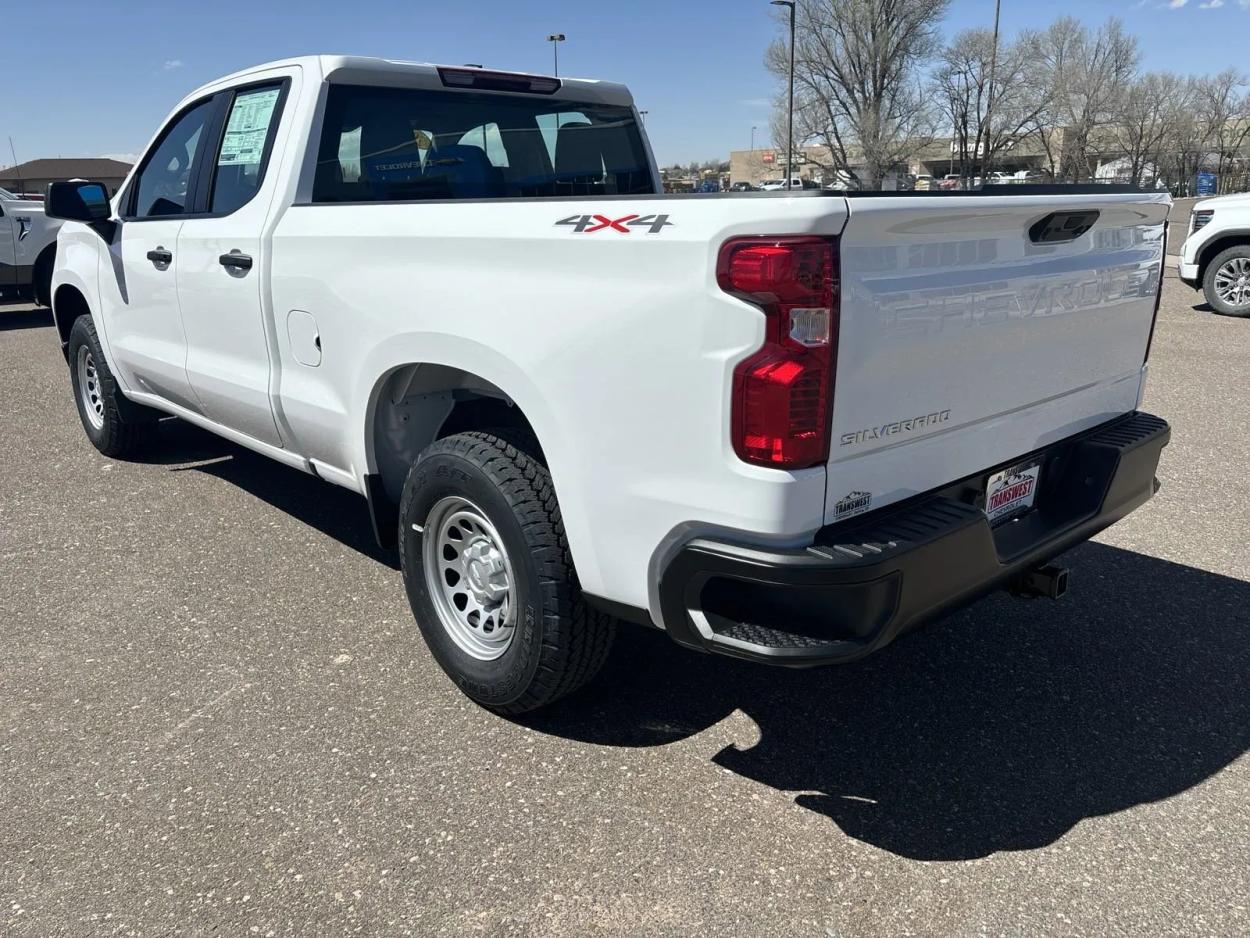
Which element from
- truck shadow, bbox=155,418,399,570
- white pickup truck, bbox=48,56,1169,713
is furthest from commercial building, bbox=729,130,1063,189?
white pickup truck, bbox=48,56,1169,713

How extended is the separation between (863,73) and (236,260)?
41.5 meters

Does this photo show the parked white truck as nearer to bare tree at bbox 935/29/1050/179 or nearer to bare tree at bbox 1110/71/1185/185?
bare tree at bbox 935/29/1050/179

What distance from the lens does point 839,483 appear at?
2354mm

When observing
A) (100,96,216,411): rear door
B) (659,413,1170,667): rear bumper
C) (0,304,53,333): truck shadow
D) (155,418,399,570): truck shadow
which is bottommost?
(0,304,53,333): truck shadow

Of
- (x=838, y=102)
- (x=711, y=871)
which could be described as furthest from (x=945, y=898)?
(x=838, y=102)

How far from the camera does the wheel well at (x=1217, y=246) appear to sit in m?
10.8

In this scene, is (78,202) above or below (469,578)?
above

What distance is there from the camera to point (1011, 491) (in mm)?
2953

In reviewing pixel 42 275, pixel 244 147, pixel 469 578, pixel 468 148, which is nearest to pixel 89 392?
pixel 244 147

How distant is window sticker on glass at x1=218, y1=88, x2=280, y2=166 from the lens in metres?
3.98

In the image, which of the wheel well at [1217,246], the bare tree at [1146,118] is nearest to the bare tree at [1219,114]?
the bare tree at [1146,118]

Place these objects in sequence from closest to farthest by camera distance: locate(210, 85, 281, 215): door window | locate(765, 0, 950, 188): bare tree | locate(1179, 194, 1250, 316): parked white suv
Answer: locate(210, 85, 281, 215): door window
locate(1179, 194, 1250, 316): parked white suv
locate(765, 0, 950, 188): bare tree

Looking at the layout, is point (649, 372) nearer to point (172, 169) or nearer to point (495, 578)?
point (495, 578)

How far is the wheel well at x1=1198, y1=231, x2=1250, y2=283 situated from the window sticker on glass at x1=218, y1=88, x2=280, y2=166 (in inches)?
409
